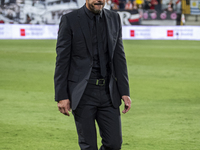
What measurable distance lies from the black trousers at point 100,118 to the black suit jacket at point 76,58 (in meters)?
0.07

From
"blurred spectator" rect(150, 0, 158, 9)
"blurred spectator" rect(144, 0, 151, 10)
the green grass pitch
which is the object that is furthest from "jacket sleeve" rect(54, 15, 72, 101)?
"blurred spectator" rect(144, 0, 151, 10)

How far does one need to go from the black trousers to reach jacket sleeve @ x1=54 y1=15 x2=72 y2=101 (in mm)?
215

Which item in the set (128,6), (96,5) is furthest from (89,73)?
(128,6)

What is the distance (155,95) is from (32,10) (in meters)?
21.2

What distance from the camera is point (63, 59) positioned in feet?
12.6

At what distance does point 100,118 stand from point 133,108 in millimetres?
4631

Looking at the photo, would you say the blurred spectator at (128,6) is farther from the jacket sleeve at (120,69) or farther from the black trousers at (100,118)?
the black trousers at (100,118)

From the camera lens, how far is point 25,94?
989 cm

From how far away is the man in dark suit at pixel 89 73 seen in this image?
384 cm

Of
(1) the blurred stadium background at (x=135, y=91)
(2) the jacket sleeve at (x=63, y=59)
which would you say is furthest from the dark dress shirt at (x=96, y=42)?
(1) the blurred stadium background at (x=135, y=91)

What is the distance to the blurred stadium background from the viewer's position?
6362 mm

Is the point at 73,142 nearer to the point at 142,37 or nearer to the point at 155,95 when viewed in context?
the point at 155,95

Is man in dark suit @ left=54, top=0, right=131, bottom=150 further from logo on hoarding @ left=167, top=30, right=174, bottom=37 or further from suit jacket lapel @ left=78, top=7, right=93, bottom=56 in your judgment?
logo on hoarding @ left=167, top=30, right=174, bottom=37

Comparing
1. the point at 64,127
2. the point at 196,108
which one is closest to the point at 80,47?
the point at 64,127
